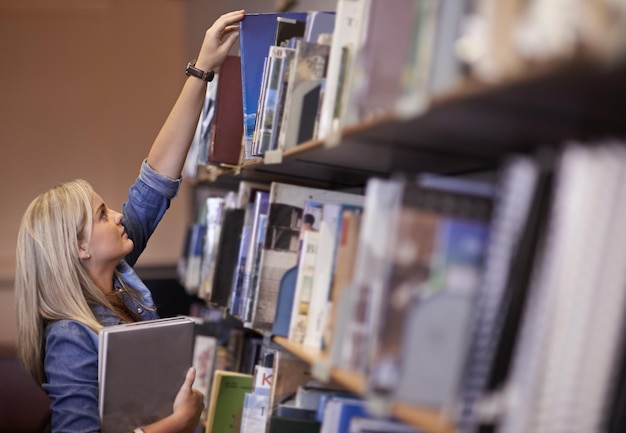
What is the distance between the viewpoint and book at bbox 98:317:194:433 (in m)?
1.81

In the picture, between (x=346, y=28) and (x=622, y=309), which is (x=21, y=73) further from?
(x=622, y=309)

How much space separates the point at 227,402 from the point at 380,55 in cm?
141

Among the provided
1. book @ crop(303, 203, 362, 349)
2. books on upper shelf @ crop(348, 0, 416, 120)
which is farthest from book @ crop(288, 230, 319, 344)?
books on upper shelf @ crop(348, 0, 416, 120)

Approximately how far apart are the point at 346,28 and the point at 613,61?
2.86 feet

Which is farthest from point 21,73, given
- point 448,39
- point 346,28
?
point 448,39

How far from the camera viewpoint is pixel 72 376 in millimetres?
1899

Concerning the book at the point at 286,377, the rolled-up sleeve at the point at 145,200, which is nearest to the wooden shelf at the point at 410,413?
the book at the point at 286,377

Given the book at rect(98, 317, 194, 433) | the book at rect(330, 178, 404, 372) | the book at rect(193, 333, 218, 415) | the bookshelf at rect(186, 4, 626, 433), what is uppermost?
the bookshelf at rect(186, 4, 626, 433)

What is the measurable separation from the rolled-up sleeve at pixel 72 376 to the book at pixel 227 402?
482 millimetres

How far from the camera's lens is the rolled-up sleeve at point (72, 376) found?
6.07ft

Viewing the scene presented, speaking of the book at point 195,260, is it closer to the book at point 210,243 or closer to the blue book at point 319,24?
the book at point 210,243

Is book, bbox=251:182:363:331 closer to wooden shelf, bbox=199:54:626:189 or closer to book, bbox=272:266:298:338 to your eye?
book, bbox=272:266:298:338

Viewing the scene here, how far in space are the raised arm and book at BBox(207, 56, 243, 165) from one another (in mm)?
85

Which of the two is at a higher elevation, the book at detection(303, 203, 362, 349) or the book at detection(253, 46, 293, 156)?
the book at detection(253, 46, 293, 156)
